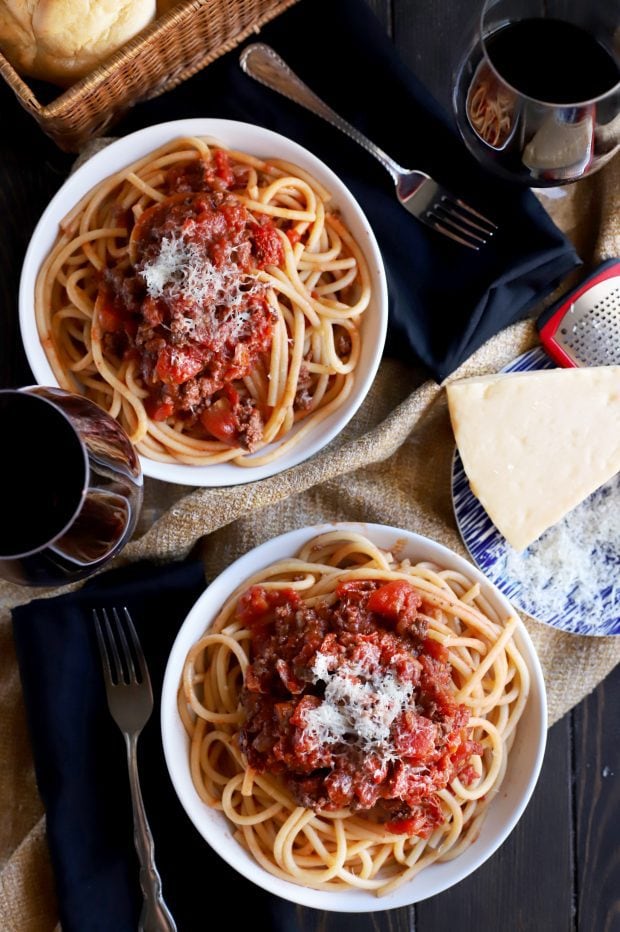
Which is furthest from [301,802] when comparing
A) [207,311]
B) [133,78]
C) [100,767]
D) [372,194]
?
[133,78]

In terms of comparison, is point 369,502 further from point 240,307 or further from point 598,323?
point 598,323

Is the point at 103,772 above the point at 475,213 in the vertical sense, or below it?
below

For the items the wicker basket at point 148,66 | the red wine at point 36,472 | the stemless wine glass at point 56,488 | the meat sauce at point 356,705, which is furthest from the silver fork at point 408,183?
the red wine at point 36,472

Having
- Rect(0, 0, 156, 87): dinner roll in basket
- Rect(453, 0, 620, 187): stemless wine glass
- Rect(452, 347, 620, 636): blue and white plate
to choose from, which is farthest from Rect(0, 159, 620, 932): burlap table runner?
Rect(0, 0, 156, 87): dinner roll in basket

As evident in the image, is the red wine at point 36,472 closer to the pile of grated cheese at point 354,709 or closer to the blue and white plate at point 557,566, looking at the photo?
the pile of grated cheese at point 354,709

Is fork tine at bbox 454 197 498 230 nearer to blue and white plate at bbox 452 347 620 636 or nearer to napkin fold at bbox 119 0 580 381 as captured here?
napkin fold at bbox 119 0 580 381

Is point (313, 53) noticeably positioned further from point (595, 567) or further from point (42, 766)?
point (42, 766)

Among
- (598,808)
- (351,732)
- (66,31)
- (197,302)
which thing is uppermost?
(66,31)

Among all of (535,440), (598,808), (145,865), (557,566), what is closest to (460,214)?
(535,440)
